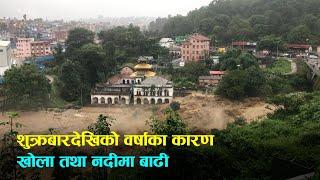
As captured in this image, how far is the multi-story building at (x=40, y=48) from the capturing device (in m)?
→ 30.8

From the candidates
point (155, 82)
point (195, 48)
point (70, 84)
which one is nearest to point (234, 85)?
point (155, 82)

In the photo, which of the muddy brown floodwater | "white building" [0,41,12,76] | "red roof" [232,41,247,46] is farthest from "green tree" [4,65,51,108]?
"red roof" [232,41,247,46]

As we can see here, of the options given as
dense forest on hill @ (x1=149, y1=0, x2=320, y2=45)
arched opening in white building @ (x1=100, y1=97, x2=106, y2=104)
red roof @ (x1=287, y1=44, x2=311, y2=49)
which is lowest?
arched opening in white building @ (x1=100, y1=97, x2=106, y2=104)

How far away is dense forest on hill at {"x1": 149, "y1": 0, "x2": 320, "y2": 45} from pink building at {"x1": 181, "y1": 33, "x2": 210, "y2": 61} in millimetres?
4666

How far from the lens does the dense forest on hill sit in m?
27.0

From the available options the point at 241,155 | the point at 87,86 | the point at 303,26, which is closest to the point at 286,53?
the point at 303,26

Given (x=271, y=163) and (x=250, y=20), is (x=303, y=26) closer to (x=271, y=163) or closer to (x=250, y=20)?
(x=250, y=20)

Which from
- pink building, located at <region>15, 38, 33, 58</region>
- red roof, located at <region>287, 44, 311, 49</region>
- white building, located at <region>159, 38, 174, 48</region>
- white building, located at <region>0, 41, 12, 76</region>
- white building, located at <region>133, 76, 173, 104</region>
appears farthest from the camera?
pink building, located at <region>15, 38, 33, 58</region>

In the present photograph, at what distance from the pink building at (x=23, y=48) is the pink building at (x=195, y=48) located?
12.2 meters

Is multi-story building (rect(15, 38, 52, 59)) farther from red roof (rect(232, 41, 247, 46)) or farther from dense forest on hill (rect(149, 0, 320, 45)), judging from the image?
red roof (rect(232, 41, 247, 46))

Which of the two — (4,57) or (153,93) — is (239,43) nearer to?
(153,93)

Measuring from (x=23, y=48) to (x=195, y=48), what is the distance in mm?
13147

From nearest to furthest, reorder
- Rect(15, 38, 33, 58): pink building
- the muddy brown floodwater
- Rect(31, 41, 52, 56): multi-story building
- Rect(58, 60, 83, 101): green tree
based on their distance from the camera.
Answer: the muddy brown floodwater
Rect(58, 60, 83, 101): green tree
Rect(15, 38, 33, 58): pink building
Rect(31, 41, 52, 56): multi-story building

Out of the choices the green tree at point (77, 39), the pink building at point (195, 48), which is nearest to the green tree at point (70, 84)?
the green tree at point (77, 39)
